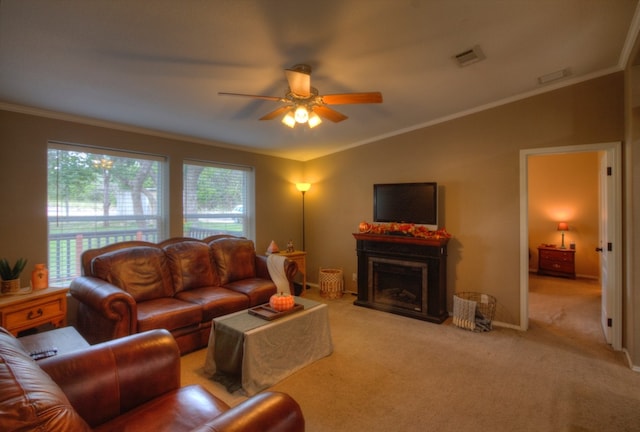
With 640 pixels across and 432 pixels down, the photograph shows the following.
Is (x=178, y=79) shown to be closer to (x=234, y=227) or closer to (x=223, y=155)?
(x=223, y=155)

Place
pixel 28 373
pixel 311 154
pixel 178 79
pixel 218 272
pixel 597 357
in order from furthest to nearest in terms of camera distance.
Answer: pixel 311 154
pixel 218 272
pixel 597 357
pixel 178 79
pixel 28 373

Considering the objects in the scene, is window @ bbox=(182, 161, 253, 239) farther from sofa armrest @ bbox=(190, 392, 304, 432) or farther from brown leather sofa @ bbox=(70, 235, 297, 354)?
sofa armrest @ bbox=(190, 392, 304, 432)

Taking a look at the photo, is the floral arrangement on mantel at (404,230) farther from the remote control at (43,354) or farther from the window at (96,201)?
the remote control at (43,354)

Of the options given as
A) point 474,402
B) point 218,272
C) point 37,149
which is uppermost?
point 37,149

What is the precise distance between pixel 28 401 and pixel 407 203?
3.93 m

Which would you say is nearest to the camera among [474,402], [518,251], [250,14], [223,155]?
[250,14]

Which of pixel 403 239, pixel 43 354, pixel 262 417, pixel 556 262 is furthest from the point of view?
pixel 556 262

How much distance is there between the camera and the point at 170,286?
136 inches

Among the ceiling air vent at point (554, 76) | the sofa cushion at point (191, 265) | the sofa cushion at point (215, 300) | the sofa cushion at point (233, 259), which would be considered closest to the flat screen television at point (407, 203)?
the ceiling air vent at point (554, 76)

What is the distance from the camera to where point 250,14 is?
183 centimetres

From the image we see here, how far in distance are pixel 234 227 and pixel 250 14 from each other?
346 centimetres

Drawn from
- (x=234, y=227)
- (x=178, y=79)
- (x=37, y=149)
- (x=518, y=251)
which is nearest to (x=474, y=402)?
(x=518, y=251)

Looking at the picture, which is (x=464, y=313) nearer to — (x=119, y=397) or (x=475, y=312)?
(x=475, y=312)

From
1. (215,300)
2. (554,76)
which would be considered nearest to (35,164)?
(215,300)
